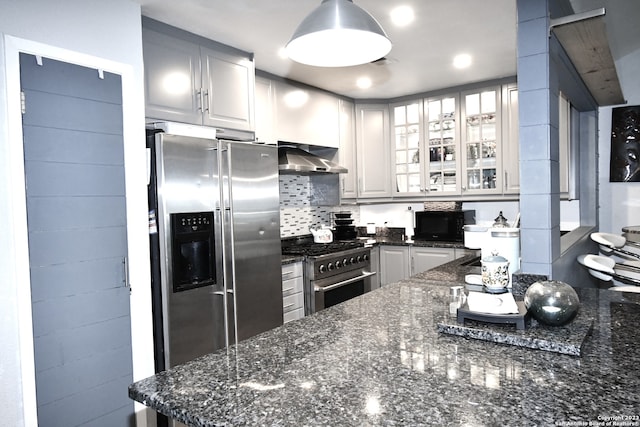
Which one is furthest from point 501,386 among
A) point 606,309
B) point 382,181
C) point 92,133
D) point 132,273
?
point 382,181

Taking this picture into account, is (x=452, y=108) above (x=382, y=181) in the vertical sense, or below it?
above

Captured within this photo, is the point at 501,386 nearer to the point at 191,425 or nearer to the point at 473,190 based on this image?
the point at 191,425

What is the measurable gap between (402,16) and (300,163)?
152 centimetres

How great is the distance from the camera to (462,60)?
3.50 meters

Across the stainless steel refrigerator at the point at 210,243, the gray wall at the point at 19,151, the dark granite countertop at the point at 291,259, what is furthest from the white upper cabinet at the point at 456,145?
the gray wall at the point at 19,151

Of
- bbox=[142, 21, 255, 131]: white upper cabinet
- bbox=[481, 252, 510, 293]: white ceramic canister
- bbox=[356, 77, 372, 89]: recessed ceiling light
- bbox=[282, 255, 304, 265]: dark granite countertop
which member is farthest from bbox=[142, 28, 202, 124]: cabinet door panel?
bbox=[481, 252, 510, 293]: white ceramic canister

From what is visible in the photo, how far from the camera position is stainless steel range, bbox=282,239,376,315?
3547mm

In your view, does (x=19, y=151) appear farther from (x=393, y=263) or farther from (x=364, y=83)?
(x=393, y=263)

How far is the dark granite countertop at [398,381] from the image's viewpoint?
0.91m

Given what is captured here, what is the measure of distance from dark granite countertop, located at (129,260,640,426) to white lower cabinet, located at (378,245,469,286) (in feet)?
8.67

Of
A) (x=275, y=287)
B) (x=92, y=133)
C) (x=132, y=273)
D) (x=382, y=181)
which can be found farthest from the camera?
(x=382, y=181)

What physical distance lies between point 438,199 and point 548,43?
2.72 m

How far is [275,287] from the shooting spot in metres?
3.16

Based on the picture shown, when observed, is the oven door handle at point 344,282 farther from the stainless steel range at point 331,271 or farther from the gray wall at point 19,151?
the gray wall at point 19,151
